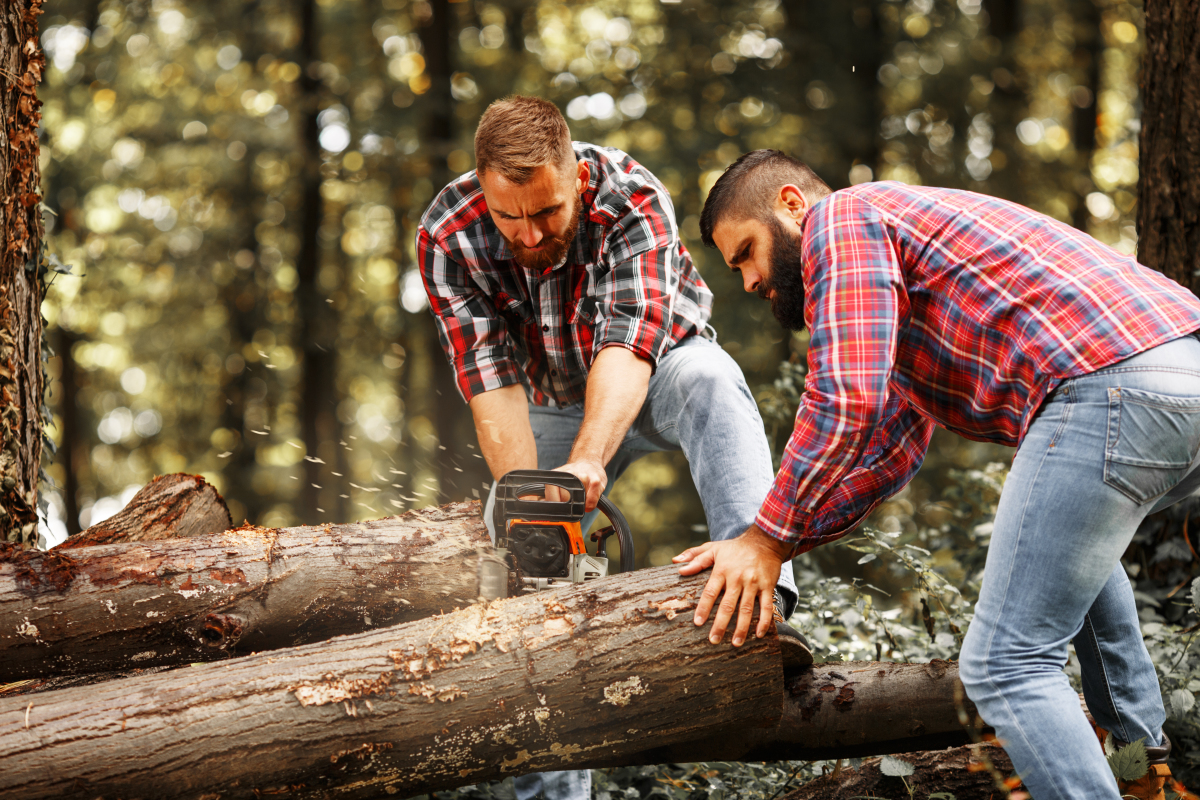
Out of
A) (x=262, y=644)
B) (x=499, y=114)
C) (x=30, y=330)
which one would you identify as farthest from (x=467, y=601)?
(x=30, y=330)

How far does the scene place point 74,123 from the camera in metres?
10.1

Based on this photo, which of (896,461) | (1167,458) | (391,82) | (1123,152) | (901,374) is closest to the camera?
(1167,458)

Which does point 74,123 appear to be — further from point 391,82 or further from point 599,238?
point 599,238

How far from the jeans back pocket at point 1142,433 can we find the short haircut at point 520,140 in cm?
186

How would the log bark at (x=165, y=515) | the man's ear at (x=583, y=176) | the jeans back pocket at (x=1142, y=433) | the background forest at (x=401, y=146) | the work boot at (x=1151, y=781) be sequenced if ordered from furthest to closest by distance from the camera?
the background forest at (x=401, y=146) < the man's ear at (x=583, y=176) < the log bark at (x=165, y=515) < the work boot at (x=1151, y=781) < the jeans back pocket at (x=1142, y=433)

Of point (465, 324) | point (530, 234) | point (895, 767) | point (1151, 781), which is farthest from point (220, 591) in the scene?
point (1151, 781)

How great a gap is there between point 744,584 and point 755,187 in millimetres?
1076

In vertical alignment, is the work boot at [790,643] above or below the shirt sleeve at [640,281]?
below

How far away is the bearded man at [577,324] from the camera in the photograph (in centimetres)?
275

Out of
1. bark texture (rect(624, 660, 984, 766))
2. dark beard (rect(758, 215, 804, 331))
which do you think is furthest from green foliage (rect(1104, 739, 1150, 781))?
dark beard (rect(758, 215, 804, 331))

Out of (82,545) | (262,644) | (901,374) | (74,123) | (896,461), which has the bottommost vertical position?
(262,644)

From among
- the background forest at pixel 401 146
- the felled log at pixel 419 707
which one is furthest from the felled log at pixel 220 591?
the background forest at pixel 401 146

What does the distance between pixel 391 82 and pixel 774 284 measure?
8.84 metres

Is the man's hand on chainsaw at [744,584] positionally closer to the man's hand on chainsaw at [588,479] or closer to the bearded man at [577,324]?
the bearded man at [577,324]
